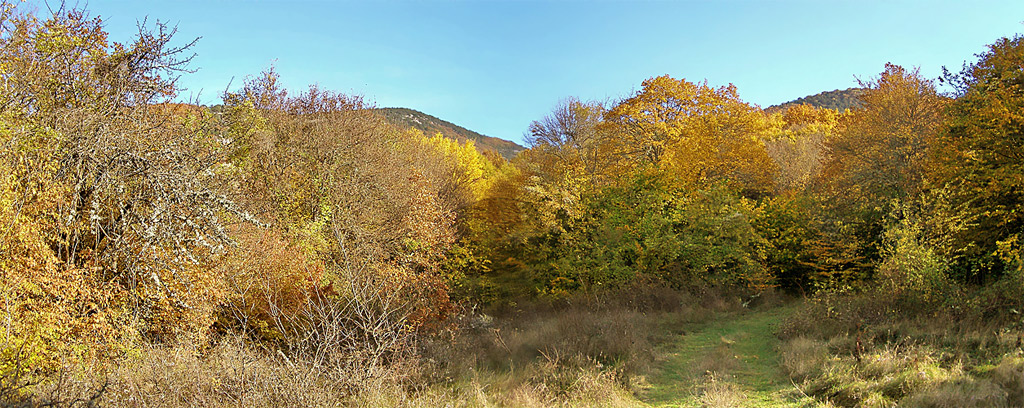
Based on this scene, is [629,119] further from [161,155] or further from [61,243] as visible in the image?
[61,243]

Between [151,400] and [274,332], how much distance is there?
6.64m

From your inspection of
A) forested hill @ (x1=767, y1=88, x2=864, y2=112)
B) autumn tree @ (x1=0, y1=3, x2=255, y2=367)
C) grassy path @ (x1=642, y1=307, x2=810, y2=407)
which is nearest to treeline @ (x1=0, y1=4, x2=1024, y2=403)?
autumn tree @ (x1=0, y1=3, x2=255, y2=367)

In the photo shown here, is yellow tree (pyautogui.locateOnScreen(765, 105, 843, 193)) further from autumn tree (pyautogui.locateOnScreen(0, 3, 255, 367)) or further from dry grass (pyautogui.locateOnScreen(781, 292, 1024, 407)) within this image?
autumn tree (pyautogui.locateOnScreen(0, 3, 255, 367))

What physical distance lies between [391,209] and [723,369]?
12398 millimetres

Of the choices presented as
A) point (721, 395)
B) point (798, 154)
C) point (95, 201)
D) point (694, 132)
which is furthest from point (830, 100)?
point (95, 201)

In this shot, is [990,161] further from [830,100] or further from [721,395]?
[830,100]

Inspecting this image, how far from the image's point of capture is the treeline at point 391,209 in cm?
884

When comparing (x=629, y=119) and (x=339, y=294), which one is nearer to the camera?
(x=339, y=294)

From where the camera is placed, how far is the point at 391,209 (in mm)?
18422

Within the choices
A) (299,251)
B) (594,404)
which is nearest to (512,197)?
(299,251)

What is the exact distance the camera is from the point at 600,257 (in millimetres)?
17781

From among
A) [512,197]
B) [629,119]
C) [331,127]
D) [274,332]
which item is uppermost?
[629,119]

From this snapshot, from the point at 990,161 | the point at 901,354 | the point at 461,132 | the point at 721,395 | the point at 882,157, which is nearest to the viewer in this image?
the point at 721,395

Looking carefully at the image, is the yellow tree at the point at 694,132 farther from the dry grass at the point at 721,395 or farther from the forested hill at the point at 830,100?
the forested hill at the point at 830,100
